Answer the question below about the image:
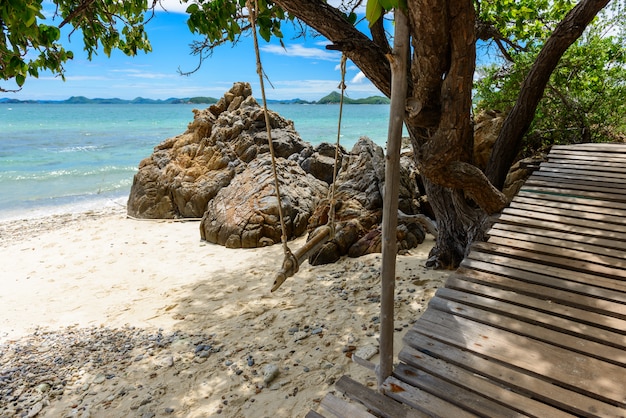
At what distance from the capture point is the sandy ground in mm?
3312

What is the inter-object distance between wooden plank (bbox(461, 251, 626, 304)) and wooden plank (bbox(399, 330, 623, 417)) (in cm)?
86

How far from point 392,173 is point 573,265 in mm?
1821

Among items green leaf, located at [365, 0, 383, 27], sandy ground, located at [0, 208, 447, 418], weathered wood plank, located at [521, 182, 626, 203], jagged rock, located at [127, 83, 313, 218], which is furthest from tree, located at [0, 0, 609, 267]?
jagged rock, located at [127, 83, 313, 218]

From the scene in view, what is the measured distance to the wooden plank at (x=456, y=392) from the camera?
1845mm

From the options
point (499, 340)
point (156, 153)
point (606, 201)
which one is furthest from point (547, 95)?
point (156, 153)

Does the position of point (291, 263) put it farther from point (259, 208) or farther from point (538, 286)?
point (259, 208)

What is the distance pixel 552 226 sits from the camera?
3.47m

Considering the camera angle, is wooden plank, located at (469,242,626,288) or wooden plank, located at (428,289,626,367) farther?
wooden plank, located at (469,242,626,288)

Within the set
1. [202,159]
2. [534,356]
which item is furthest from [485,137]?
[202,159]

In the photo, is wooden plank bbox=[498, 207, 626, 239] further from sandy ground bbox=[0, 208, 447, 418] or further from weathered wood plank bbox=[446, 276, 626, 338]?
sandy ground bbox=[0, 208, 447, 418]

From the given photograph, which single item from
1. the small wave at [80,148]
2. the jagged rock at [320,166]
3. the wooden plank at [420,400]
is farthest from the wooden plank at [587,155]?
the small wave at [80,148]

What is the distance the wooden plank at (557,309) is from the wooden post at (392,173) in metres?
0.67

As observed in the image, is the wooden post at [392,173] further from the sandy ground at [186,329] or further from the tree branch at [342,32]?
the tree branch at [342,32]

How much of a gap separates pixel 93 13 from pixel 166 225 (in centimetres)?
584
